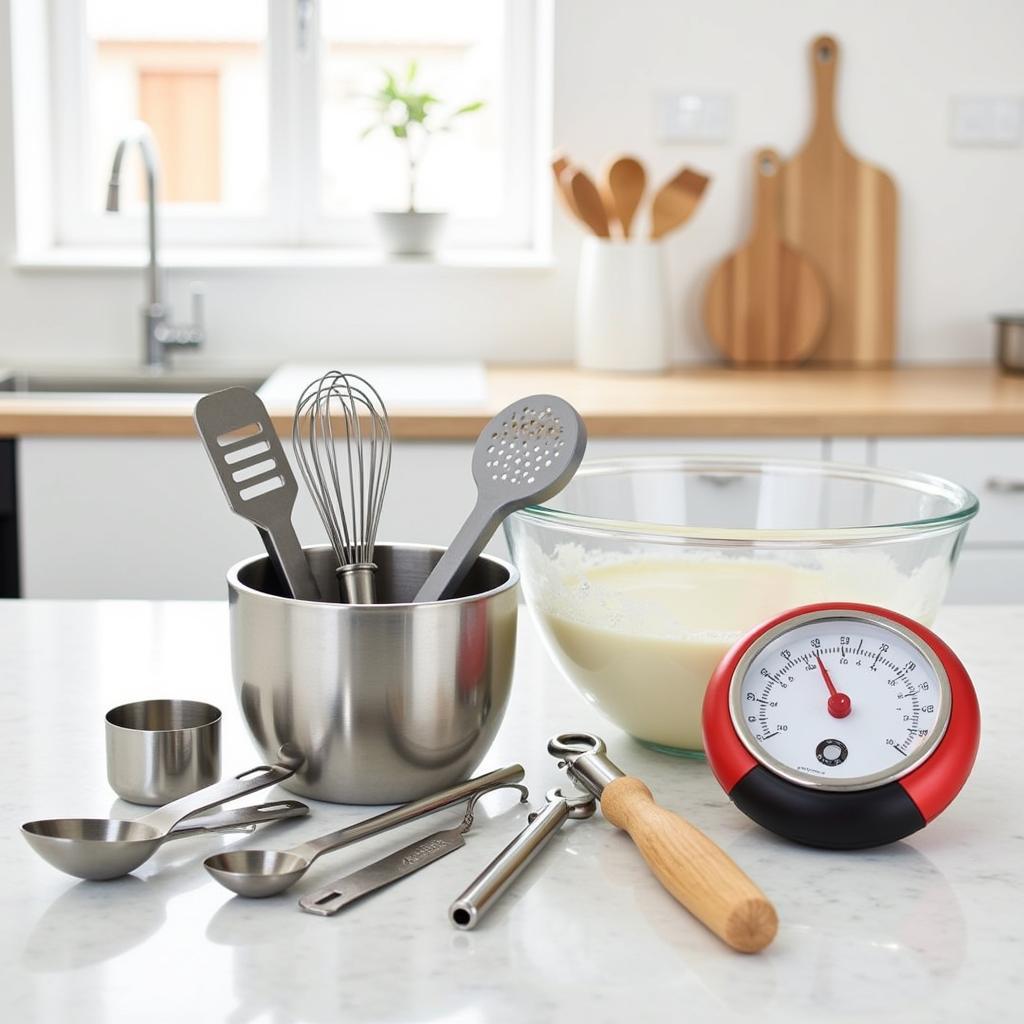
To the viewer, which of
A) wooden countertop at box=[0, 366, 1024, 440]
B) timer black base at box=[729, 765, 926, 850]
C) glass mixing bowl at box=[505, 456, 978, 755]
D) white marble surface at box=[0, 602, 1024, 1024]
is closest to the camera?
white marble surface at box=[0, 602, 1024, 1024]

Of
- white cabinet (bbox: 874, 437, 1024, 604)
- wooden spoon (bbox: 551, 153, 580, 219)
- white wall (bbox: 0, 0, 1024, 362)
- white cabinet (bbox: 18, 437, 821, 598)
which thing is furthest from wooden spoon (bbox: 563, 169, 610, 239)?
white cabinet (bbox: 874, 437, 1024, 604)

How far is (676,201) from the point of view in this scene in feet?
8.32

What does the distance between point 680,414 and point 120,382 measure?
3.69 feet

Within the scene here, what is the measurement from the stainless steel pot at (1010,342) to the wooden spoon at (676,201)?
0.63m

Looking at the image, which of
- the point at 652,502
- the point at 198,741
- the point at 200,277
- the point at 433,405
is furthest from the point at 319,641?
the point at 200,277

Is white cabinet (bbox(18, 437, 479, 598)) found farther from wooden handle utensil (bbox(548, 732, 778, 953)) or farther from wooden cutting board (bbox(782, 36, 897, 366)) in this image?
wooden handle utensil (bbox(548, 732, 778, 953))

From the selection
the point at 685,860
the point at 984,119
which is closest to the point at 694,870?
the point at 685,860

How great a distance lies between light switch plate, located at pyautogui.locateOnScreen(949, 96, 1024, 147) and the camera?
2.74 m

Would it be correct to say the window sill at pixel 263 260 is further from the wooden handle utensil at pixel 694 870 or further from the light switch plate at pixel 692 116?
the wooden handle utensil at pixel 694 870

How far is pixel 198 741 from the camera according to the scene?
0.76m

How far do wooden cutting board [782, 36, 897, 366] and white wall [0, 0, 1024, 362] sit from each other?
0.12 feet

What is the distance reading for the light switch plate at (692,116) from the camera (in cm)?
269

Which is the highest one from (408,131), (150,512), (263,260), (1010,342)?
(408,131)

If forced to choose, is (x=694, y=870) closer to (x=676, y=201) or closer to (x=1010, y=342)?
(x=676, y=201)
